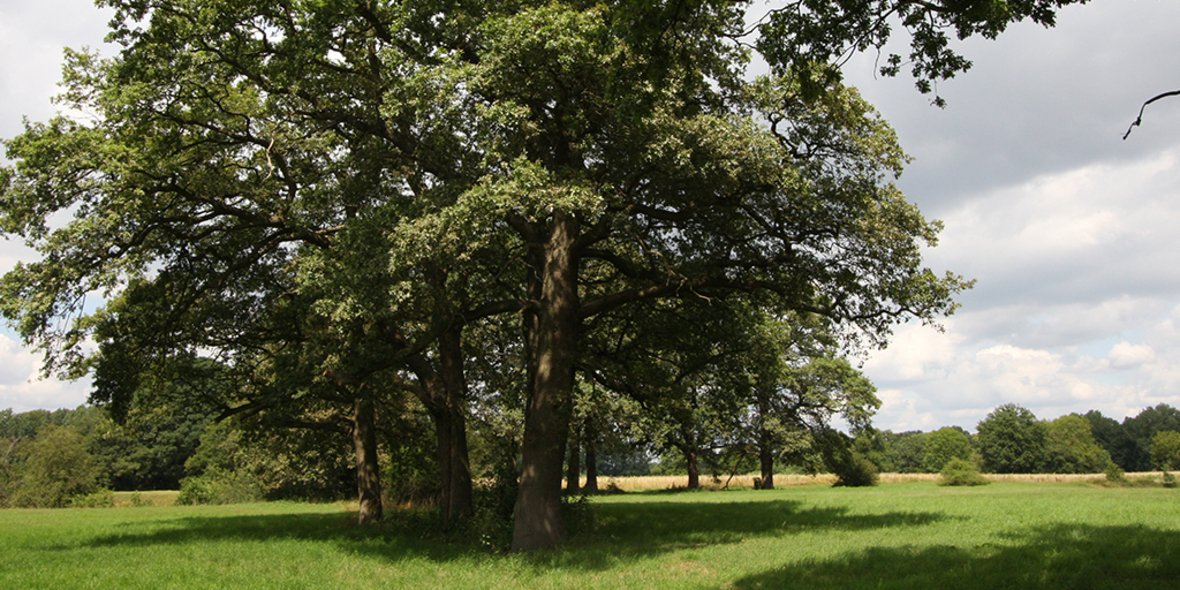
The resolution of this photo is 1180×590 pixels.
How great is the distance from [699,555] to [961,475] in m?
40.1

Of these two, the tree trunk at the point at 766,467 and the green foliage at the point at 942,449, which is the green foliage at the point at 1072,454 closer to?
the green foliage at the point at 942,449

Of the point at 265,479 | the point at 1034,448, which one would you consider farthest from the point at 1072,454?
the point at 265,479

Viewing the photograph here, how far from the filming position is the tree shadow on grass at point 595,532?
1541 cm

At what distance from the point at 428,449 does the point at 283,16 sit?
60.1 ft

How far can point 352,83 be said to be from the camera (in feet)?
56.5

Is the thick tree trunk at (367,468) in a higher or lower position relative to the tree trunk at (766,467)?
higher

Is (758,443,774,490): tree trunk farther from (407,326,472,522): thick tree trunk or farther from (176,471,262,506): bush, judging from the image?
(176,471,262,506): bush

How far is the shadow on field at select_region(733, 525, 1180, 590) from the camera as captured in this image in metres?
9.39

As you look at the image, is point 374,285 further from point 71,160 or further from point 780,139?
point 780,139

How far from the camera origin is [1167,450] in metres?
97.9

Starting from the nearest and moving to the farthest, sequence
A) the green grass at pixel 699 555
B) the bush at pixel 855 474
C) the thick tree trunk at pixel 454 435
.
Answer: the green grass at pixel 699 555, the thick tree trunk at pixel 454 435, the bush at pixel 855 474

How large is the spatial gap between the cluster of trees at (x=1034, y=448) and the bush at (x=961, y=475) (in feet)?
114

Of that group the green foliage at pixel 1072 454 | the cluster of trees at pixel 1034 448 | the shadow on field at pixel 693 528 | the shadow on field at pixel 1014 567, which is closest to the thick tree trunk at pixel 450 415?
the shadow on field at pixel 693 528

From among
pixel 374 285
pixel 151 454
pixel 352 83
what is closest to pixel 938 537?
pixel 374 285
